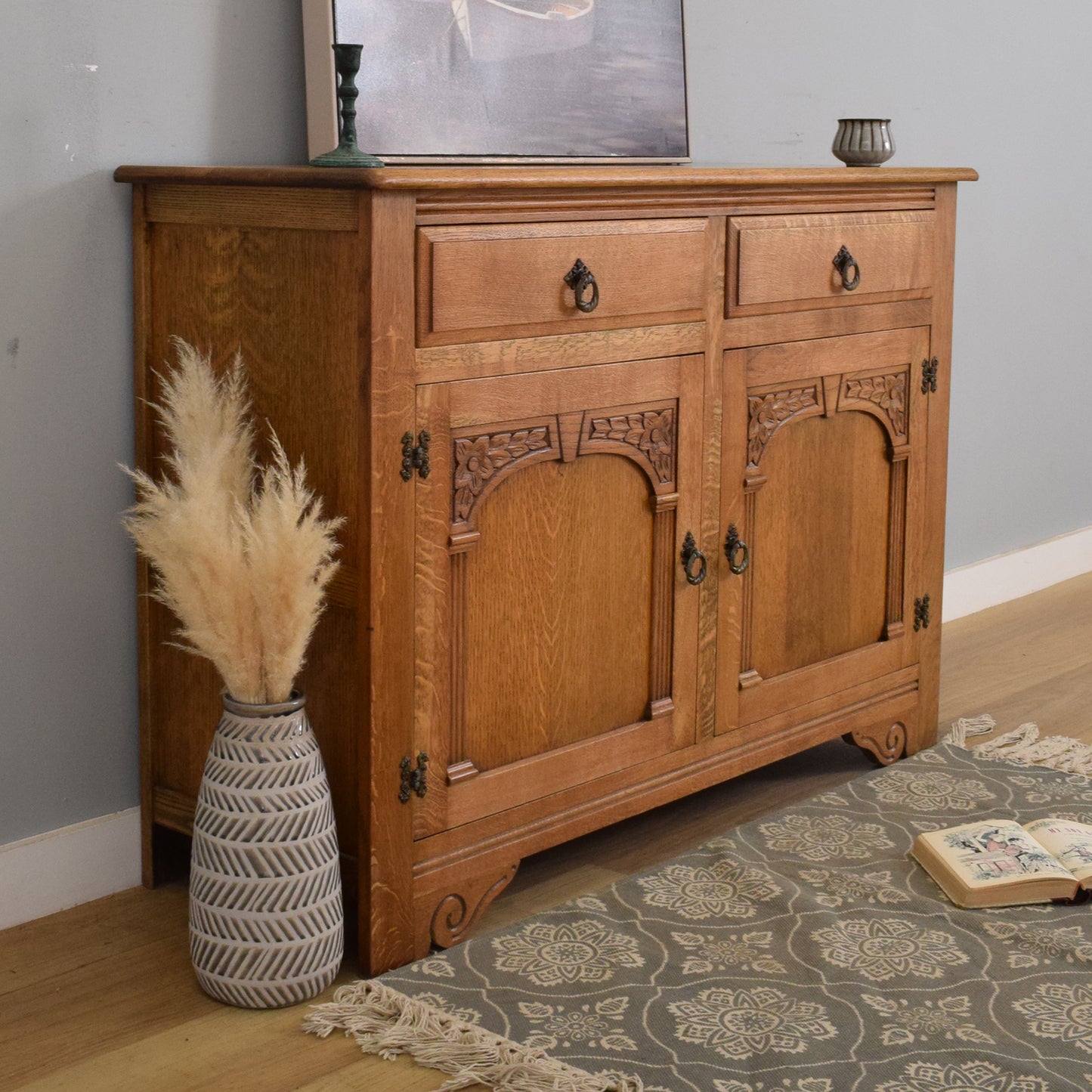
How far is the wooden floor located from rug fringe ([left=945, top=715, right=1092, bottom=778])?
0.25 ft

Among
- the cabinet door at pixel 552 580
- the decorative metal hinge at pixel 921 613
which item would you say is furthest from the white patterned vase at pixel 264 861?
the decorative metal hinge at pixel 921 613

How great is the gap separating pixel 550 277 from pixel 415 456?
12.8 inches

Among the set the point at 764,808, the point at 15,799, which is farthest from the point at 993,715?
the point at 15,799

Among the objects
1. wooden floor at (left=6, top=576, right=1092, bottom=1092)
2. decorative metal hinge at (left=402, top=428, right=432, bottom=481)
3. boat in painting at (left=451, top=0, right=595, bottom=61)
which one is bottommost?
wooden floor at (left=6, top=576, right=1092, bottom=1092)

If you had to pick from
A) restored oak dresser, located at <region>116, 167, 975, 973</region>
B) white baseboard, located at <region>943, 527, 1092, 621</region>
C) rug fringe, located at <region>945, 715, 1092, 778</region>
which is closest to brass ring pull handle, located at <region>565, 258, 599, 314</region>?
restored oak dresser, located at <region>116, 167, 975, 973</region>

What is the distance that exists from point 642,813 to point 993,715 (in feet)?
2.93

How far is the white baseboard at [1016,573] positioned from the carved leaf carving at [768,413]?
140 cm

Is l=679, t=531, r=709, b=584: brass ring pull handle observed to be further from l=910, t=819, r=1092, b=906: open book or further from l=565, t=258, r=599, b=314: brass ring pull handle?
l=910, t=819, r=1092, b=906: open book

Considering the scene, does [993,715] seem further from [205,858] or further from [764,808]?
[205,858]

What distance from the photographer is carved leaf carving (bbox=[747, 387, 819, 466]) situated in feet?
7.65

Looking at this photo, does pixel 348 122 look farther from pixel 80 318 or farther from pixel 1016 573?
pixel 1016 573

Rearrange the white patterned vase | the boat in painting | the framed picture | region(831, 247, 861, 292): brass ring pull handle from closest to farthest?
the white patterned vase < the framed picture < the boat in painting < region(831, 247, 861, 292): brass ring pull handle

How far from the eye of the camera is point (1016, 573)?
393 cm

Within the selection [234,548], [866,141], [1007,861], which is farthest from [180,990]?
[866,141]
